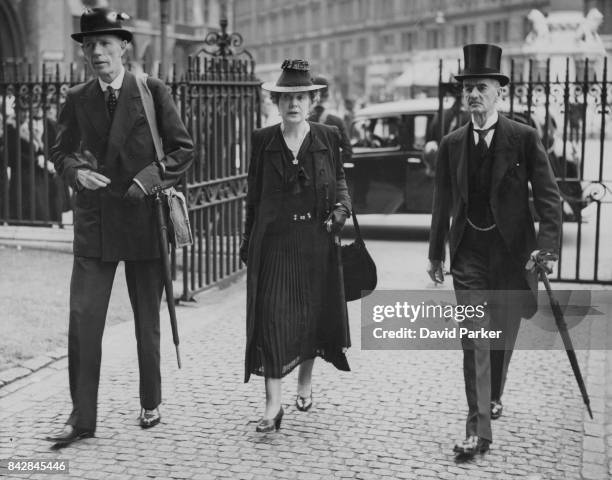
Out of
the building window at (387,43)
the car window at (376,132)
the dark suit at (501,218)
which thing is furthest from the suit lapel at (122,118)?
the building window at (387,43)

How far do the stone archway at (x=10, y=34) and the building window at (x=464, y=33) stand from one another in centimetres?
5838

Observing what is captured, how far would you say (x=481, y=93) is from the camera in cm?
514

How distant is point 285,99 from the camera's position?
5.41 m

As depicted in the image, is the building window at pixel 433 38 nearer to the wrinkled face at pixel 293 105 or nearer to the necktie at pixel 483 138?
the wrinkled face at pixel 293 105

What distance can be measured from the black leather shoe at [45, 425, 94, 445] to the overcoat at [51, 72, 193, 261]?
32.8 inches

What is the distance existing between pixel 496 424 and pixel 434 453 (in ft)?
2.10

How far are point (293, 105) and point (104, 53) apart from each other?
0.96 metres

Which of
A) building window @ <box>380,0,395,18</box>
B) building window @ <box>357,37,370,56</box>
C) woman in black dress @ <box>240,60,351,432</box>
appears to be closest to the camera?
woman in black dress @ <box>240,60,351,432</box>

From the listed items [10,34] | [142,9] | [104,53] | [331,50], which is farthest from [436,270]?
[331,50]

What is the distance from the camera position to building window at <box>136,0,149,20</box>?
4184 cm

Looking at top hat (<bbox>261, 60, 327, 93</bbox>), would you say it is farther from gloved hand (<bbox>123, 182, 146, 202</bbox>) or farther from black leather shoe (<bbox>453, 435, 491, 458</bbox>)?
black leather shoe (<bbox>453, 435, 491, 458</bbox>)

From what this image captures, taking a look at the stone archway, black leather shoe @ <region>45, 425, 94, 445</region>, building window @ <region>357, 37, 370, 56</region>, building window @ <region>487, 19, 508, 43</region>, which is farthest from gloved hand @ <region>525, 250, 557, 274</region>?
building window @ <region>357, 37, 370, 56</region>

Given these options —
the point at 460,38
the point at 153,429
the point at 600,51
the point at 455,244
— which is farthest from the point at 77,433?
the point at 460,38

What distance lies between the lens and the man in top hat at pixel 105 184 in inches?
204
